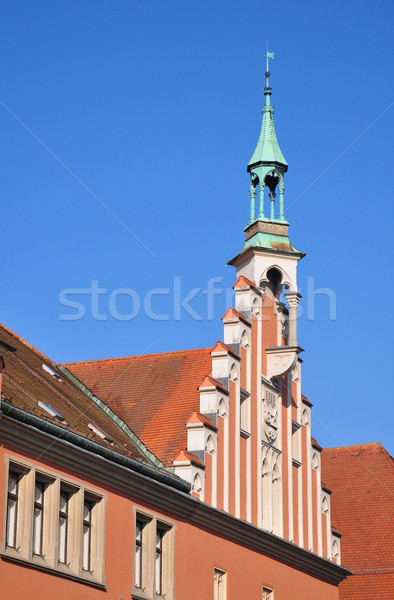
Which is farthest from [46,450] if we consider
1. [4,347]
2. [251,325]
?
[251,325]

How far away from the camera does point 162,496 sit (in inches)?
1249

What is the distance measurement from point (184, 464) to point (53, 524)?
584 cm

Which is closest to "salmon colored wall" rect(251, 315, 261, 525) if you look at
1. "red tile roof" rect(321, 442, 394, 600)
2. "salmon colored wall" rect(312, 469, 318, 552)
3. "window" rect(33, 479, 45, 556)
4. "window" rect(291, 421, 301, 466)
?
"window" rect(291, 421, 301, 466)

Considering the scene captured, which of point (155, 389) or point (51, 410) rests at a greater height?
point (155, 389)

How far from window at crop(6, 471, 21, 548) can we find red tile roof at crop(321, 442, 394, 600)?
19727 mm

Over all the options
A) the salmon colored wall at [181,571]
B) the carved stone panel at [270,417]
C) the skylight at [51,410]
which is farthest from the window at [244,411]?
the skylight at [51,410]

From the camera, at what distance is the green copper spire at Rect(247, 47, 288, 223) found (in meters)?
40.4

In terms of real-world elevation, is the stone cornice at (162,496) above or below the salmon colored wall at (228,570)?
above

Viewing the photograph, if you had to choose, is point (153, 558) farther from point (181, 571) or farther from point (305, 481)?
point (305, 481)

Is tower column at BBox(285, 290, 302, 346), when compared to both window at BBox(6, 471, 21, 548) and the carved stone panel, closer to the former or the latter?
the carved stone panel

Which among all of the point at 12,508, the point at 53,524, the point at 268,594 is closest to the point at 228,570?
the point at 268,594

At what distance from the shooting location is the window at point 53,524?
26550 mm

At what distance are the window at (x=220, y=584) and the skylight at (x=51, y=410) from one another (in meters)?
6.40

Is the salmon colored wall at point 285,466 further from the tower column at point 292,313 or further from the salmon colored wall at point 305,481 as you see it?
the tower column at point 292,313
